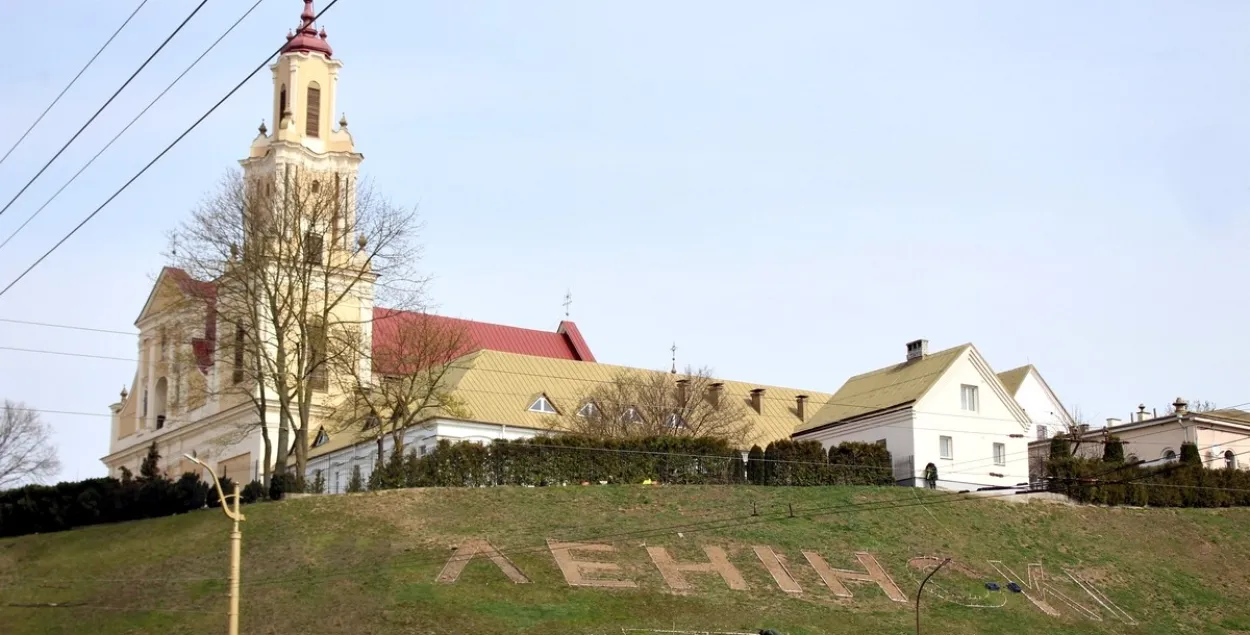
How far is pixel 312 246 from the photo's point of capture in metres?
69.4

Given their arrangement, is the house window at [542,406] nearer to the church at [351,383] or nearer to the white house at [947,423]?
the church at [351,383]

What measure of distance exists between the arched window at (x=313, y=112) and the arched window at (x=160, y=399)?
1551cm

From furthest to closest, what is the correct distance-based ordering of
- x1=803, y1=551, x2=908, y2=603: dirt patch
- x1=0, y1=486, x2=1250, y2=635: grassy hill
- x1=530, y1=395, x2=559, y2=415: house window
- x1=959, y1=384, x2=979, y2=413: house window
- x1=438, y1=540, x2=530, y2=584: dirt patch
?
x1=530, y1=395, x2=559, y2=415: house window → x1=959, y1=384, x2=979, y2=413: house window → x1=803, y1=551, x2=908, y2=603: dirt patch → x1=438, y1=540, x2=530, y2=584: dirt patch → x1=0, y1=486, x2=1250, y2=635: grassy hill

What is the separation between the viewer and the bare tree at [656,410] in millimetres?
78625

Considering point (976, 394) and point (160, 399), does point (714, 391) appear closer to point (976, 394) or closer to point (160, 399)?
point (976, 394)

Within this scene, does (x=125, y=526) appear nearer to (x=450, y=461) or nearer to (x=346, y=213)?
(x=450, y=461)

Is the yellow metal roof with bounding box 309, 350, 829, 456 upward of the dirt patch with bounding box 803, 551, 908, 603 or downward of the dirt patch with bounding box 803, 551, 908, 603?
upward

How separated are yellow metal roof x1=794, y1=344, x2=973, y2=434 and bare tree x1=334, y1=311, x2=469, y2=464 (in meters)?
18.0

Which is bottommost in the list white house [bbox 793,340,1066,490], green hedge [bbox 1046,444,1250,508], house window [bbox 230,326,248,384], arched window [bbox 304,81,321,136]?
green hedge [bbox 1046,444,1250,508]

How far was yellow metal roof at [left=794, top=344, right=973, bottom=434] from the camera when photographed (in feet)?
247

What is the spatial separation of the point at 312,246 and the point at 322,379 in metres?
6.72

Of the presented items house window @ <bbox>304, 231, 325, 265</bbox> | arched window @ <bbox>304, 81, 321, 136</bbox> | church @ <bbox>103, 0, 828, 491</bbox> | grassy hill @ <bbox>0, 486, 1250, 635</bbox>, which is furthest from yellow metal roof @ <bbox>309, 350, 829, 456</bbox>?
arched window @ <bbox>304, 81, 321, 136</bbox>

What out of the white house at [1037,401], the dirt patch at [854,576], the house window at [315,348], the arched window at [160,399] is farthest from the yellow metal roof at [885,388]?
the arched window at [160,399]

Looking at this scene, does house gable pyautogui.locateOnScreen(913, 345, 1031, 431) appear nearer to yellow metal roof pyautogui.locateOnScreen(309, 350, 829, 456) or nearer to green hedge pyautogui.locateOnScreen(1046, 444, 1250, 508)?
green hedge pyautogui.locateOnScreen(1046, 444, 1250, 508)
